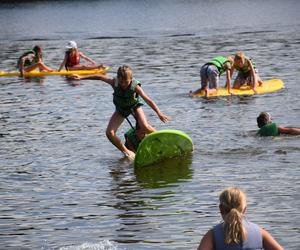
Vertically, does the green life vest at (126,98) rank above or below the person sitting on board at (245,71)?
above

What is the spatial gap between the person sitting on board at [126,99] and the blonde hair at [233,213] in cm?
768

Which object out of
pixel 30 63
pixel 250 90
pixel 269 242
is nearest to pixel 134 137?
pixel 250 90

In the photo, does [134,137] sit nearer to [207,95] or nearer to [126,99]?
[126,99]

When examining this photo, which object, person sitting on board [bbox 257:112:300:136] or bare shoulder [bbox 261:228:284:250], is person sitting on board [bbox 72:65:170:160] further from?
bare shoulder [bbox 261:228:284:250]

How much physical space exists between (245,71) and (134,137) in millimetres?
7988

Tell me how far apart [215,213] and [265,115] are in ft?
19.4

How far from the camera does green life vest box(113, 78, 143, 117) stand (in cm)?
1518

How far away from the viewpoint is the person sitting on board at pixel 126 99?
1494 centimetres

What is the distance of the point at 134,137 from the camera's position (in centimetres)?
1617

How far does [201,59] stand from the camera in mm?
35312

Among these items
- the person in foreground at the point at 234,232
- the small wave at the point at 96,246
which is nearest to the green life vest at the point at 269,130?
the small wave at the point at 96,246

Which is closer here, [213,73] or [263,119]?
[263,119]

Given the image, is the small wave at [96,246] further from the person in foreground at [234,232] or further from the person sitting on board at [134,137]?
the person sitting on board at [134,137]

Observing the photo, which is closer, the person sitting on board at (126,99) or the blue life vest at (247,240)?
the blue life vest at (247,240)
